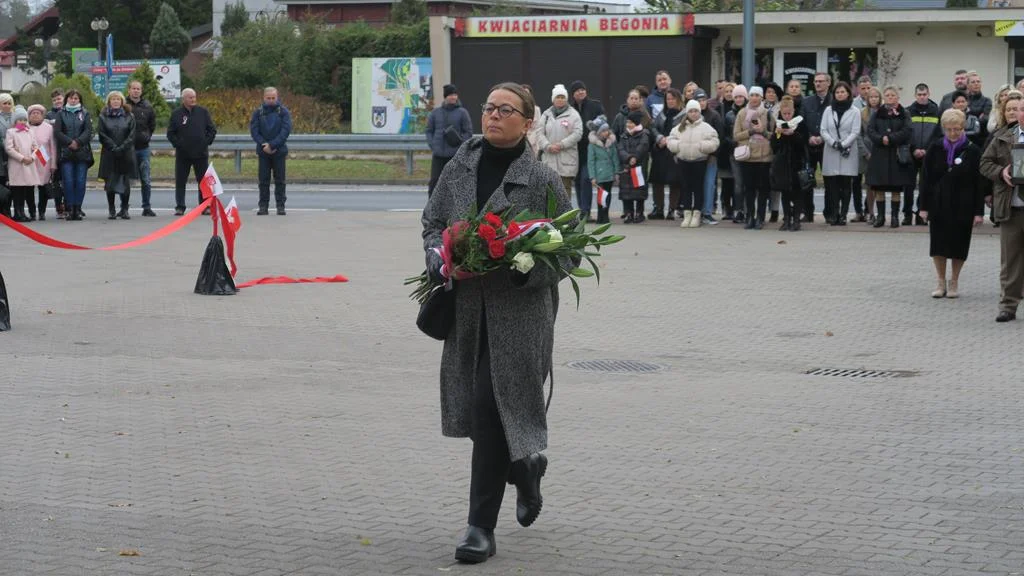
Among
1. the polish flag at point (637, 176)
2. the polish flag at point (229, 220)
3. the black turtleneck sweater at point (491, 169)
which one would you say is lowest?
the polish flag at point (229, 220)

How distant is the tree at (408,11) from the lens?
7450cm

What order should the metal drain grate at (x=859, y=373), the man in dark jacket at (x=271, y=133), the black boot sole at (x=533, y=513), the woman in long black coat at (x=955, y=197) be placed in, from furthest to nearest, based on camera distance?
the man in dark jacket at (x=271, y=133), the woman in long black coat at (x=955, y=197), the metal drain grate at (x=859, y=373), the black boot sole at (x=533, y=513)

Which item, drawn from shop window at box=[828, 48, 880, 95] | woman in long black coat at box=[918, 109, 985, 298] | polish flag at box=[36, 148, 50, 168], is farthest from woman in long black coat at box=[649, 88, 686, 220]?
shop window at box=[828, 48, 880, 95]

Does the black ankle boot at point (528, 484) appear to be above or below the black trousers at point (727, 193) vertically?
below

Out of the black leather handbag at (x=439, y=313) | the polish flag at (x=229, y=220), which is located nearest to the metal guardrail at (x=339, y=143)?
the polish flag at (x=229, y=220)

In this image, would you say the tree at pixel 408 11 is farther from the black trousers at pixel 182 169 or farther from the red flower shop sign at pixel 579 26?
the black trousers at pixel 182 169

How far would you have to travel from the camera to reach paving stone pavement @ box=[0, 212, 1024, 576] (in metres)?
6.24

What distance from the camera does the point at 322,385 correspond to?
399 inches

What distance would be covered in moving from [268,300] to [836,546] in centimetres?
911

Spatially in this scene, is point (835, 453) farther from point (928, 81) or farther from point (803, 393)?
point (928, 81)

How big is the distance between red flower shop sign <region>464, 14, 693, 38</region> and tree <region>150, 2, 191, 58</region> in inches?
1992

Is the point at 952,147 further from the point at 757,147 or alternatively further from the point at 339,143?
the point at 339,143

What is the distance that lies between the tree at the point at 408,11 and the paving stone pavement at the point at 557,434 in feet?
196

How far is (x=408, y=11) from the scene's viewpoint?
75.1 m
